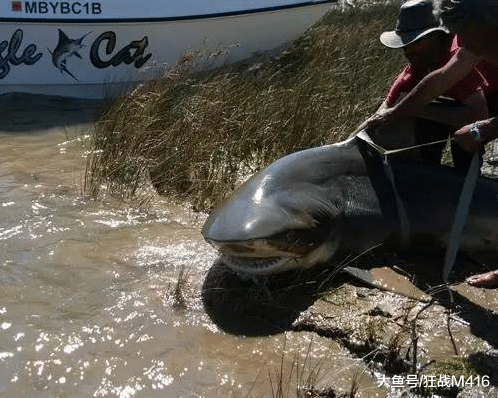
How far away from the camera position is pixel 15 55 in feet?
28.6

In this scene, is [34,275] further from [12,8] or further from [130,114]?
[12,8]

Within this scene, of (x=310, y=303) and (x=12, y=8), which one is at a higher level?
(x=12, y=8)

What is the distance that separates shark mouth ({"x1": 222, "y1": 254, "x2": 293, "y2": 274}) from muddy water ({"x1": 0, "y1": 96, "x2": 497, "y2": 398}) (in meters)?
0.27

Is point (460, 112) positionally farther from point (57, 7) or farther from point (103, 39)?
point (57, 7)

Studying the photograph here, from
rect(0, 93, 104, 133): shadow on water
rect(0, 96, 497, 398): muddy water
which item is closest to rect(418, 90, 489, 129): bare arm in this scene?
rect(0, 96, 497, 398): muddy water

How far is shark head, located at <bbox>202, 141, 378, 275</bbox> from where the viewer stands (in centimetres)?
385

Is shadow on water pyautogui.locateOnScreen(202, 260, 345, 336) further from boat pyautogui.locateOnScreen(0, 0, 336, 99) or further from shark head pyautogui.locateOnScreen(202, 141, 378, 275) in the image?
boat pyautogui.locateOnScreen(0, 0, 336, 99)

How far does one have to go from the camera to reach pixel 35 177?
238 inches

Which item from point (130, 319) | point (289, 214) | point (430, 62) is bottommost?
point (130, 319)

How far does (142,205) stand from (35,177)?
44.6 inches

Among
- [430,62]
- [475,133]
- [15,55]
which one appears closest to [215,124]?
[430,62]

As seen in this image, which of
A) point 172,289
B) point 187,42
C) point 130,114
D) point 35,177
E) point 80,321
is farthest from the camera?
point 187,42

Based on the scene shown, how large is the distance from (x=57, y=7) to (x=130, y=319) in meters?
5.69

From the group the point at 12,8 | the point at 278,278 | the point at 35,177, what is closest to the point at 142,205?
the point at 35,177
